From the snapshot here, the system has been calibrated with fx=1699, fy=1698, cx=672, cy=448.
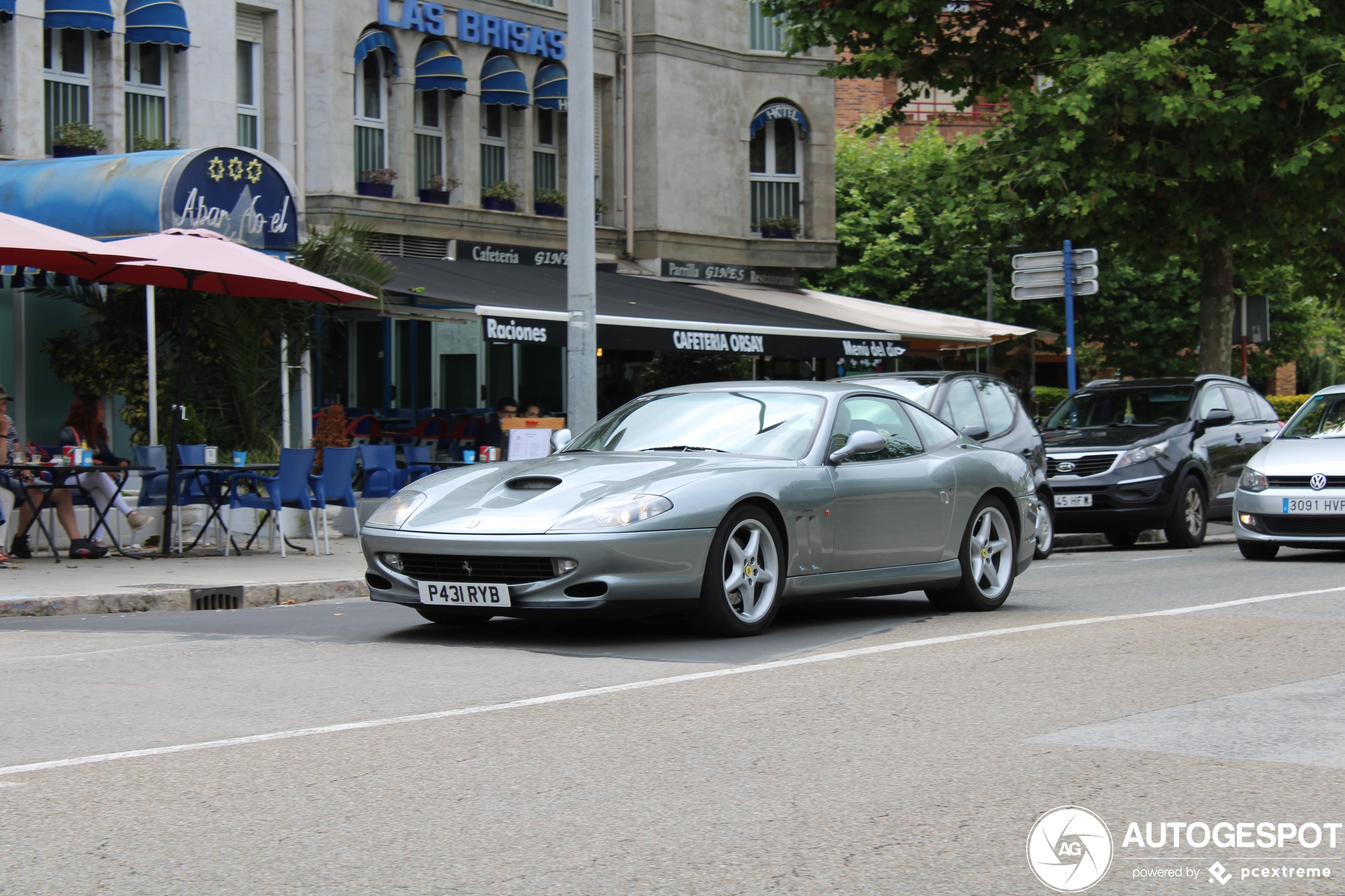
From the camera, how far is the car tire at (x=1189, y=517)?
1700 centimetres

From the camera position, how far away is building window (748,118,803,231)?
3191 cm

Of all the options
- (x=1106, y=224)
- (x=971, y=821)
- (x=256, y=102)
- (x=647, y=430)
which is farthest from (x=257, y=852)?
(x=256, y=102)

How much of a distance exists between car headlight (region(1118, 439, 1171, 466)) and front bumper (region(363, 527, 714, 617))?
9.41 m

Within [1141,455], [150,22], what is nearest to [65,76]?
[150,22]

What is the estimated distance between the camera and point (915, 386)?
14.7 metres

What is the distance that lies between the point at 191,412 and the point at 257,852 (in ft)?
44.4

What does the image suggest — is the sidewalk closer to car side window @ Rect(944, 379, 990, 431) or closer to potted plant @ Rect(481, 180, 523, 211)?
car side window @ Rect(944, 379, 990, 431)

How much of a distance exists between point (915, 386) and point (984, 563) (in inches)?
170

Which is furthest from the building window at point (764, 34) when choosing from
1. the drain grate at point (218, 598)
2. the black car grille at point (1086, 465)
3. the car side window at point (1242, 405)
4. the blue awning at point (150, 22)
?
the drain grate at point (218, 598)

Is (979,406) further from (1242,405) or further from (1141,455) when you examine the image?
(1242,405)

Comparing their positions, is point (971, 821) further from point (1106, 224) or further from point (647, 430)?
point (1106, 224)

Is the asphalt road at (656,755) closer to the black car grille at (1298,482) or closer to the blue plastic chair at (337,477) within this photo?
the black car grille at (1298,482)

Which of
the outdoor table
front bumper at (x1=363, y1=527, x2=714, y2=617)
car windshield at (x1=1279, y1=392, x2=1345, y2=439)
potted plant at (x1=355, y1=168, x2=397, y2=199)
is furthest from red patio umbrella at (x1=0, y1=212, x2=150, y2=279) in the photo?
potted plant at (x1=355, y1=168, x2=397, y2=199)

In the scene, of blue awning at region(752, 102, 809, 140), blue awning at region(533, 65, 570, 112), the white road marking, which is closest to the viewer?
the white road marking
